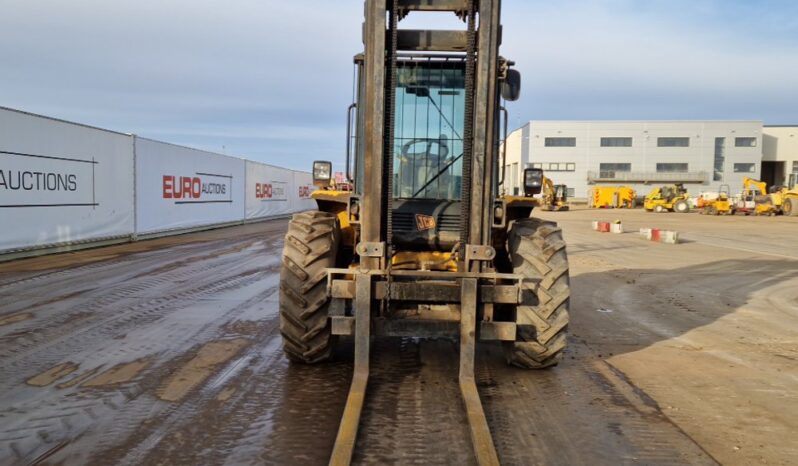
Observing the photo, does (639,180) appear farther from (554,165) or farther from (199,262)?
(199,262)

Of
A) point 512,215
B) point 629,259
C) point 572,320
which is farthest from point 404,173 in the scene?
point 629,259

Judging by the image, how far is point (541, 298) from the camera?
5.48 meters

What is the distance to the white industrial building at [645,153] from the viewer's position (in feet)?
250

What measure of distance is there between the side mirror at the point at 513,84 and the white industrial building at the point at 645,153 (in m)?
71.5

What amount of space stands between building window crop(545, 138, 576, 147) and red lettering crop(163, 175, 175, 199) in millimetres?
Result: 62829

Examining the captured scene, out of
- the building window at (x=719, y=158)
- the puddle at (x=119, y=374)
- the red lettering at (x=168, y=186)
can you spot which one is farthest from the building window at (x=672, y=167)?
the puddle at (x=119, y=374)

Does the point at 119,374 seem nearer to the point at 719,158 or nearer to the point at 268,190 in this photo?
the point at 268,190

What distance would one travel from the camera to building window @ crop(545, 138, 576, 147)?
77.3 m

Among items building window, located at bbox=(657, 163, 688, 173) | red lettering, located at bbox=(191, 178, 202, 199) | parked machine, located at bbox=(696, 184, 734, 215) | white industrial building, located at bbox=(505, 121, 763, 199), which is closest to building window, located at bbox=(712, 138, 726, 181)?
white industrial building, located at bbox=(505, 121, 763, 199)

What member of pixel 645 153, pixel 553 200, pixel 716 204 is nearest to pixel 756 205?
pixel 716 204

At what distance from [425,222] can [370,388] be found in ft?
5.50

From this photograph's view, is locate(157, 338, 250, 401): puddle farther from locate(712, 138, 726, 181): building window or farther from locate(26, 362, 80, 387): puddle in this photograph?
locate(712, 138, 726, 181): building window

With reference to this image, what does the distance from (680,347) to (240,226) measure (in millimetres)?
24686

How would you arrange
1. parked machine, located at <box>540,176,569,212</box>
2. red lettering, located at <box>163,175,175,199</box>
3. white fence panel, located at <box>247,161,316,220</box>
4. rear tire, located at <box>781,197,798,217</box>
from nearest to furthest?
1. red lettering, located at <box>163,175,175,199</box>
2. white fence panel, located at <box>247,161,316,220</box>
3. rear tire, located at <box>781,197,798,217</box>
4. parked machine, located at <box>540,176,569,212</box>
